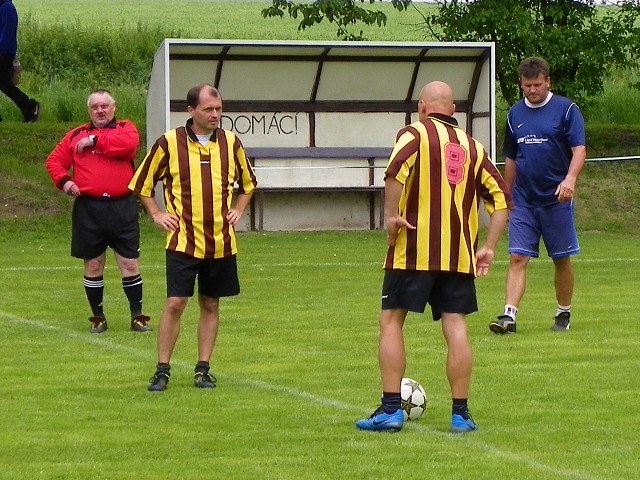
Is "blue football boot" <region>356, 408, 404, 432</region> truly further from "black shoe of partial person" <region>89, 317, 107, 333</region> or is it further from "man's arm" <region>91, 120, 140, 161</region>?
"man's arm" <region>91, 120, 140, 161</region>

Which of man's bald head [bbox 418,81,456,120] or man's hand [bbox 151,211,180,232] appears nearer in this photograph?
man's bald head [bbox 418,81,456,120]

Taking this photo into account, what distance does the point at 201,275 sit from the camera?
28.8ft

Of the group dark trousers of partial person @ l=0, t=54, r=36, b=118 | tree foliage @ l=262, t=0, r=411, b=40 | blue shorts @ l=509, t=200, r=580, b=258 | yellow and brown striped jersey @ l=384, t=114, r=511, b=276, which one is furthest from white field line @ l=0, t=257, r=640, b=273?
yellow and brown striped jersey @ l=384, t=114, r=511, b=276

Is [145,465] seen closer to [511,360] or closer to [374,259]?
[511,360]

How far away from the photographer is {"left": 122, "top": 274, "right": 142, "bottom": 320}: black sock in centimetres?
1159

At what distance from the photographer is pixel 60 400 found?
27.1 ft

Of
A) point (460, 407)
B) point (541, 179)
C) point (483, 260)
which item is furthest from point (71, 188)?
point (460, 407)

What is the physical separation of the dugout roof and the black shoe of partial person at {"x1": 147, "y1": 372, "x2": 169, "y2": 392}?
565 inches

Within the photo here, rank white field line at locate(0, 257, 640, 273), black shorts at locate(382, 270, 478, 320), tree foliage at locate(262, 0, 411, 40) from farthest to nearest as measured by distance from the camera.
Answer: tree foliage at locate(262, 0, 411, 40), white field line at locate(0, 257, 640, 273), black shorts at locate(382, 270, 478, 320)

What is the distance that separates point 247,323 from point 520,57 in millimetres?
15080

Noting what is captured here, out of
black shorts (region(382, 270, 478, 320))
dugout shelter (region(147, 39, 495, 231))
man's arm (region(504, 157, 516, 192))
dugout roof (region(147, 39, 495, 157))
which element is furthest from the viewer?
dugout roof (region(147, 39, 495, 157))

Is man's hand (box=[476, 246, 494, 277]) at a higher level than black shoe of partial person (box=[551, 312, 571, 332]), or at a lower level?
higher

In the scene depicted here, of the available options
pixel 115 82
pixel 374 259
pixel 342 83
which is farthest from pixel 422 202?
pixel 115 82

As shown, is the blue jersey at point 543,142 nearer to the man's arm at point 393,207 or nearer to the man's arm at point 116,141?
the man's arm at point 116,141
